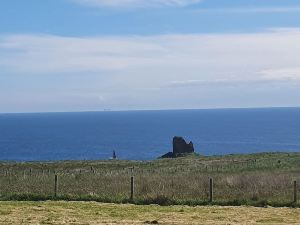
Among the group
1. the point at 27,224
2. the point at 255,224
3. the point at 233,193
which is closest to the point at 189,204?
the point at 233,193

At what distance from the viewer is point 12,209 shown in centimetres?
2375

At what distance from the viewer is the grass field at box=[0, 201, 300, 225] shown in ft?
67.6

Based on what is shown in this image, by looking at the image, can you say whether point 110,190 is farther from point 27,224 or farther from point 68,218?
point 27,224

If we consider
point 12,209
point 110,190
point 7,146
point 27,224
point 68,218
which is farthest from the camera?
point 7,146

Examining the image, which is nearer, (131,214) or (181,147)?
(131,214)

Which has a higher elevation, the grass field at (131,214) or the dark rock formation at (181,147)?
the grass field at (131,214)

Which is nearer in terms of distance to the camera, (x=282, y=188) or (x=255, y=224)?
(x=255, y=224)

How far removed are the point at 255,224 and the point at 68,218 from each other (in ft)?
22.1

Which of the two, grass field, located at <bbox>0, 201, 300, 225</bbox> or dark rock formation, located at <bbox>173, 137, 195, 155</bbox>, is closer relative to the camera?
grass field, located at <bbox>0, 201, 300, 225</bbox>

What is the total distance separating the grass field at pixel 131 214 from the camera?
2061 centimetres

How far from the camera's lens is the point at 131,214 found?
75.4 feet

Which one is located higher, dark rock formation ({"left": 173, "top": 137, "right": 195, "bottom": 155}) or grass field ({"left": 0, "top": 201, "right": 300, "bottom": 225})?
grass field ({"left": 0, "top": 201, "right": 300, "bottom": 225})

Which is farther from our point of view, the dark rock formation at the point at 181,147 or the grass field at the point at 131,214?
the dark rock formation at the point at 181,147

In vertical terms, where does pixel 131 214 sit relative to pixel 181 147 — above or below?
above
